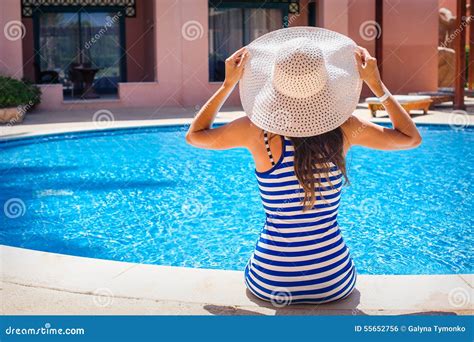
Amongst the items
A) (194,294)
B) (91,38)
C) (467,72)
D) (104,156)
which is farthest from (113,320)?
(467,72)

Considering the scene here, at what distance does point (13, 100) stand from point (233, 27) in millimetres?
7679

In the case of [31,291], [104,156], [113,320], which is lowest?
[104,156]

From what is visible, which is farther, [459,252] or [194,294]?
[459,252]

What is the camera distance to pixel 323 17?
17.3 metres

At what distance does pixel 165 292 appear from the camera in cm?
341

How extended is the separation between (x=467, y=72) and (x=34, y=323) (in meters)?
20.3

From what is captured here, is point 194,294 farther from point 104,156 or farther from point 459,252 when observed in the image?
point 104,156

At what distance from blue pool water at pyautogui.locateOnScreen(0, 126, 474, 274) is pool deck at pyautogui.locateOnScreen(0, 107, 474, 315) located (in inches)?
31.9

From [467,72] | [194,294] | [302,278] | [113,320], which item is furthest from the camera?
[467,72]

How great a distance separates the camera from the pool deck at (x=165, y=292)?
3172 millimetres

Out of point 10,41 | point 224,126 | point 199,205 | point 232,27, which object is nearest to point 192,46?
point 232,27

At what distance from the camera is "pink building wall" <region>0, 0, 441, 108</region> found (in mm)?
16672

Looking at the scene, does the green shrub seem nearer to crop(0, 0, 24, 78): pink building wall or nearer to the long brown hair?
crop(0, 0, 24, 78): pink building wall

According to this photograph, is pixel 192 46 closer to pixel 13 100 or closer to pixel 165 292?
pixel 13 100
